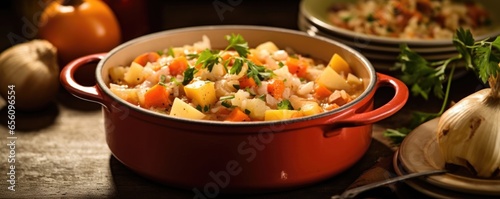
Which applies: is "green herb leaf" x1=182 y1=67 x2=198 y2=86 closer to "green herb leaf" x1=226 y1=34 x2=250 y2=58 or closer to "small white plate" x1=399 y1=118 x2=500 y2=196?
"green herb leaf" x1=226 y1=34 x2=250 y2=58

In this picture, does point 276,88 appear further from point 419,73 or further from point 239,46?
point 419,73

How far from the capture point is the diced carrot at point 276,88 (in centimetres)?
215

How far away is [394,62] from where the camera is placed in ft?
8.78

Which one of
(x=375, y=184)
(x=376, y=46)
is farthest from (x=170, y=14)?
(x=375, y=184)

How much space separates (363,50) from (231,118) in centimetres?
84

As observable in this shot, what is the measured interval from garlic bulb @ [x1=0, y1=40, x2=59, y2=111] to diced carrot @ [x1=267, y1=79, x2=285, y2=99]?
879mm

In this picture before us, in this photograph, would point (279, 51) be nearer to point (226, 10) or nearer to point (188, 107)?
point (188, 107)

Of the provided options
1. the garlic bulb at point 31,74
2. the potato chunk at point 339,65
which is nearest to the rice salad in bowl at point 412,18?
the potato chunk at point 339,65

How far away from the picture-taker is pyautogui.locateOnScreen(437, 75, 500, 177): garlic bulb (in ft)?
6.35

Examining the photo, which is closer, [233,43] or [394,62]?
[233,43]

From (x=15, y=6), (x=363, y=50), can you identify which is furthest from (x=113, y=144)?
(x=15, y=6)

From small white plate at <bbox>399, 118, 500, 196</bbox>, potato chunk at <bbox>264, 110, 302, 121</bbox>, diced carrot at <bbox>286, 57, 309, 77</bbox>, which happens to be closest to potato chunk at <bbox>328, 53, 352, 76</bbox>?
diced carrot at <bbox>286, 57, 309, 77</bbox>

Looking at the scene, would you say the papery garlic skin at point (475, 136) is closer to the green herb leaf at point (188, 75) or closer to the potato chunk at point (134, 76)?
→ the green herb leaf at point (188, 75)

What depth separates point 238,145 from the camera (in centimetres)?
194
